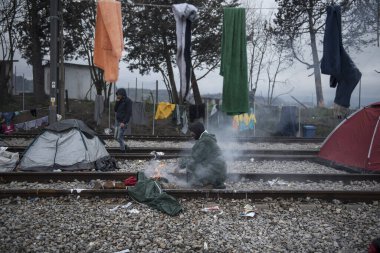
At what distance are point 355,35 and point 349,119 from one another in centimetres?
330

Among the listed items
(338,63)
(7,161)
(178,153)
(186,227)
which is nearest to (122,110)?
(178,153)

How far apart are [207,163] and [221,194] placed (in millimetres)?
711

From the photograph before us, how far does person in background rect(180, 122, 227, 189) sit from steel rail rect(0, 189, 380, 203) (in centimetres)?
44

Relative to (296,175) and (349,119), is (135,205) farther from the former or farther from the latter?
(349,119)

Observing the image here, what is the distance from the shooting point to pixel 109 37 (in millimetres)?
7875

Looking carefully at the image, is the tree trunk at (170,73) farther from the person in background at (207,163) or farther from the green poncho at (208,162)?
the green poncho at (208,162)

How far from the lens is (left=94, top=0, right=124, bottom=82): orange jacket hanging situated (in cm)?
783

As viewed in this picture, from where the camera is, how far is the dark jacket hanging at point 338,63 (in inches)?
258

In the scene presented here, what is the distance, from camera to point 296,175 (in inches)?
310

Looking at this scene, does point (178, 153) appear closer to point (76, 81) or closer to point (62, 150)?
point (62, 150)

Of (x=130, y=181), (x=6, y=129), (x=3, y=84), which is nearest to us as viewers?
(x=130, y=181)

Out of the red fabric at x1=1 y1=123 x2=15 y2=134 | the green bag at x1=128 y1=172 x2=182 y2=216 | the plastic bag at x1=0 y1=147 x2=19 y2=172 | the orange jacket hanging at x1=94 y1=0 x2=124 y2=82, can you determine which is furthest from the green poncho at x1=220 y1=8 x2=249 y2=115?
the red fabric at x1=1 y1=123 x2=15 y2=134

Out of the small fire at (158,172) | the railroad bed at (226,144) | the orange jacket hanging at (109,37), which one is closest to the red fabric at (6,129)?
the railroad bed at (226,144)

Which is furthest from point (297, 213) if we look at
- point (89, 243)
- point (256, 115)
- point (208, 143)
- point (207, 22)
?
point (207, 22)
